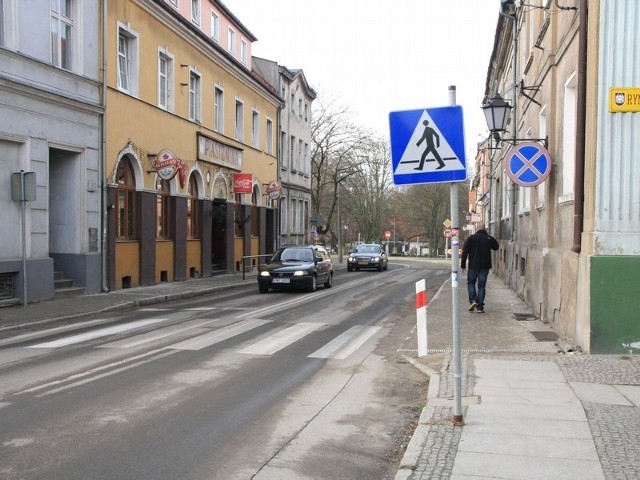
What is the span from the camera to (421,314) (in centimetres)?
761

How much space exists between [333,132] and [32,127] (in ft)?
105

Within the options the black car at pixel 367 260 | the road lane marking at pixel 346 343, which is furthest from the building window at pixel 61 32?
the black car at pixel 367 260

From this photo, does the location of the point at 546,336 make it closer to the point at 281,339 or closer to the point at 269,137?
the point at 281,339

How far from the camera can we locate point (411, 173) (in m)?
5.30

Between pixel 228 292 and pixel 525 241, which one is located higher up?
pixel 525 241

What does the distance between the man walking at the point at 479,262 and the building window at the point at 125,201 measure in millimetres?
10562

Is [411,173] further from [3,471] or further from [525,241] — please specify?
[525,241]

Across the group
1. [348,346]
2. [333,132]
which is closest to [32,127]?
[348,346]

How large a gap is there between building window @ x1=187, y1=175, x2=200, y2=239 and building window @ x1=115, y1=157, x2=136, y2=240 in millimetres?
4386

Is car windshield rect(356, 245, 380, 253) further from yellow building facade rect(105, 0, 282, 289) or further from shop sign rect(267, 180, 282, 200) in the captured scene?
yellow building facade rect(105, 0, 282, 289)

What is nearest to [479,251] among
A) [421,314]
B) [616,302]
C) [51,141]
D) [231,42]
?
[616,302]

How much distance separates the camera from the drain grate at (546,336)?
31.2 feet

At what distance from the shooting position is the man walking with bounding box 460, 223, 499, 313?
13.0 meters

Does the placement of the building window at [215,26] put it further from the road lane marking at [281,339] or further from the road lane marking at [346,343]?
the road lane marking at [346,343]
